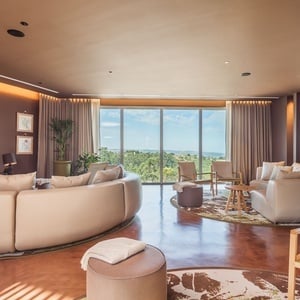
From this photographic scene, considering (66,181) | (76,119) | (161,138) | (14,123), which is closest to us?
(66,181)

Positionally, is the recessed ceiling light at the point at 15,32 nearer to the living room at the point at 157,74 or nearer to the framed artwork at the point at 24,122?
the living room at the point at 157,74

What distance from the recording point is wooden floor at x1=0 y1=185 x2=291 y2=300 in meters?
2.50

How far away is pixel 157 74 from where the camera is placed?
5867 millimetres

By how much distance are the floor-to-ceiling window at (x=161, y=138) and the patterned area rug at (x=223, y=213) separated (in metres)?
3.06

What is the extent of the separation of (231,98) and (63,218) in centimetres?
685

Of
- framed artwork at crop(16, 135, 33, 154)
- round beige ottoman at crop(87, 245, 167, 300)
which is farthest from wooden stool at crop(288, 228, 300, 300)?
framed artwork at crop(16, 135, 33, 154)

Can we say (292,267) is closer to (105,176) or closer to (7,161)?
(105,176)

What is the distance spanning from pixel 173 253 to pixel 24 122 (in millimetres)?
5849

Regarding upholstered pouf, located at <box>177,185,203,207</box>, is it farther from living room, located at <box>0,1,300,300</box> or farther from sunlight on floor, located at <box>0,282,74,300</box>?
sunlight on floor, located at <box>0,282,74,300</box>

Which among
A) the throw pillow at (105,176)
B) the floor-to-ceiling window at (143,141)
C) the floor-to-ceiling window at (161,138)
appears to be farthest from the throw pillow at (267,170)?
the throw pillow at (105,176)

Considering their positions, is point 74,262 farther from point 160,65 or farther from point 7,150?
point 7,150

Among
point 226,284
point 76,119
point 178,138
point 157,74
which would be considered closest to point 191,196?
point 157,74

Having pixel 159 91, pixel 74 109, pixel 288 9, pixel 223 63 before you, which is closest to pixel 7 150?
pixel 74 109

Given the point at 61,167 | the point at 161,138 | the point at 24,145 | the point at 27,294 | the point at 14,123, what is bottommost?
the point at 27,294
